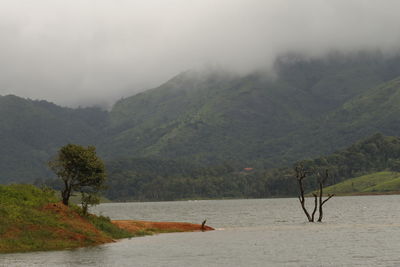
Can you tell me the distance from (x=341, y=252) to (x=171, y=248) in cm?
2545

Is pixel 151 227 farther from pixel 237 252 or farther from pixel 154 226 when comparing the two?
pixel 237 252

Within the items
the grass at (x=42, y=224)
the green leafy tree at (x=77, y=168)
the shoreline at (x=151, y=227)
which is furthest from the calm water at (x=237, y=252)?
the green leafy tree at (x=77, y=168)

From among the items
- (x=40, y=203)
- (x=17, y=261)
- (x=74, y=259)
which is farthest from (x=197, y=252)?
(x=40, y=203)

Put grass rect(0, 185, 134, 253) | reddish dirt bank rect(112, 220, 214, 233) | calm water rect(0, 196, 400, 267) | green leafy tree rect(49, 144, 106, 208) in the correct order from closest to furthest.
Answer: calm water rect(0, 196, 400, 267) → grass rect(0, 185, 134, 253) → green leafy tree rect(49, 144, 106, 208) → reddish dirt bank rect(112, 220, 214, 233)

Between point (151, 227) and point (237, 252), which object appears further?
point (151, 227)

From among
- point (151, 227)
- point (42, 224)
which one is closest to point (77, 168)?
point (42, 224)

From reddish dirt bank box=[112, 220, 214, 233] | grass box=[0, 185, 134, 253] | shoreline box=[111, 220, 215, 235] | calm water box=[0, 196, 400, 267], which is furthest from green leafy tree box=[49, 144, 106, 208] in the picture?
reddish dirt bank box=[112, 220, 214, 233]

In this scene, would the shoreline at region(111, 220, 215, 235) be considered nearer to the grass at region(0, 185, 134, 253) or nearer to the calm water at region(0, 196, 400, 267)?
the grass at region(0, 185, 134, 253)

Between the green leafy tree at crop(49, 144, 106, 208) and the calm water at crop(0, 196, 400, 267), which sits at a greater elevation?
the green leafy tree at crop(49, 144, 106, 208)

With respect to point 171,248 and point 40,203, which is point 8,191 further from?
point 171,248

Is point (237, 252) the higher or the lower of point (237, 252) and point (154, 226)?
the lower

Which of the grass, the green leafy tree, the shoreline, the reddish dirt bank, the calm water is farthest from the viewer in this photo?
the reddish dirt bank

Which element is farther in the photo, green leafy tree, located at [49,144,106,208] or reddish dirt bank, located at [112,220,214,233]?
reddish dirt bank, located at [112,220,214,233]

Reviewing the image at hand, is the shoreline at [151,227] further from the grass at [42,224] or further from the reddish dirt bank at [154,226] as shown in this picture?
the grass at [42,224]
